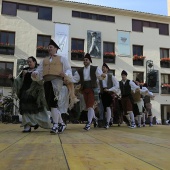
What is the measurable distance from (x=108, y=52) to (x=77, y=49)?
2.53m

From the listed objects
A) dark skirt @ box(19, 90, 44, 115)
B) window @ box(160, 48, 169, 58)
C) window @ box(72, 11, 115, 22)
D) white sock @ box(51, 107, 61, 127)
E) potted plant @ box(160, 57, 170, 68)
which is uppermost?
window @ box(72, 11, 115, 22)

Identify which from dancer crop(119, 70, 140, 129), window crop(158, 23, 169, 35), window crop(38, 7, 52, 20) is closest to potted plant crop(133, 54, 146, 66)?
window crop(158, 23, 169, 35)

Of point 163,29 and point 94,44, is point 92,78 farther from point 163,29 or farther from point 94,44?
point 163,29

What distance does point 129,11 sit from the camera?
892 inches

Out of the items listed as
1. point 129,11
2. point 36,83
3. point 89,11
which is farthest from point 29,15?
point 36,83

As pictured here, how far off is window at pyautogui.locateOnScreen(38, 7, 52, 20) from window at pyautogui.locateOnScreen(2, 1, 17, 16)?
73.4 inches

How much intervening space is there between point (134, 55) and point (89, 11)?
5.14 m

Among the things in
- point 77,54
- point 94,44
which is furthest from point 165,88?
point 77,54

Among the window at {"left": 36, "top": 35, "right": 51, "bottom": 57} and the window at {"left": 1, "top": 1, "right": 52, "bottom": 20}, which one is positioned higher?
the window at {"left": 1, "top": 1, "right": 52, "bottom": 20}

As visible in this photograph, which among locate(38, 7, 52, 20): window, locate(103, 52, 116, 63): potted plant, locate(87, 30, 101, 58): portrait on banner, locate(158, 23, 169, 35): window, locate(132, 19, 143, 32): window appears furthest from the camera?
locate(158, 23, 169, 35): window

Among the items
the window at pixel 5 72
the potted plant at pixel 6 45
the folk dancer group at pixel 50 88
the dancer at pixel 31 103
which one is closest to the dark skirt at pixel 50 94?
the folk dancer group at pixel 50 88

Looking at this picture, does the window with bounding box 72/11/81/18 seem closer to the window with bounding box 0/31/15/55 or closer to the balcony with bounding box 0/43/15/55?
the window with bounding box 0/31/15/55

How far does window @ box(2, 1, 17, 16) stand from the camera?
20297 millimetres

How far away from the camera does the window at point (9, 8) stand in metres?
20.3
